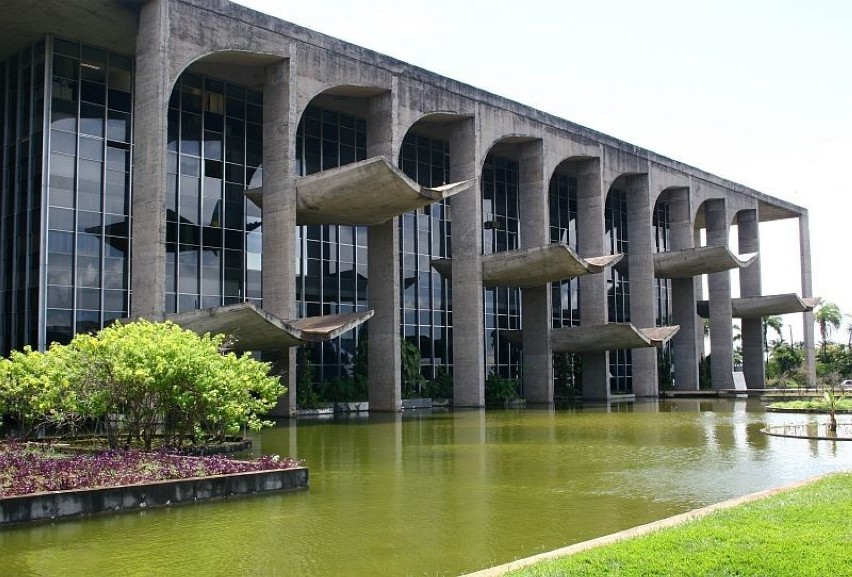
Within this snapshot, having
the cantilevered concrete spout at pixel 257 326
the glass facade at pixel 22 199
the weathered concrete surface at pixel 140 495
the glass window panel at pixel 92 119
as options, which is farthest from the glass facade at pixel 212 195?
the weathered concrete surface at pixel 140 495

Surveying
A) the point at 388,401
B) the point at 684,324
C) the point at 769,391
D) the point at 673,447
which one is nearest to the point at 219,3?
the point at 388,401

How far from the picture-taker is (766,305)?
5897 centimetres

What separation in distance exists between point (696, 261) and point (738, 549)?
4637 cm

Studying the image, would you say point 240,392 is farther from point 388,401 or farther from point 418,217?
point 418,217

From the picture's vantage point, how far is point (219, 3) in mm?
30766

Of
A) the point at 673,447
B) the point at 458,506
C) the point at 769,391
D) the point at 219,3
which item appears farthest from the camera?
the point at 769,391

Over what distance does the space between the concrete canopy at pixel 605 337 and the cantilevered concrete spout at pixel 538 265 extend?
3.77 metres

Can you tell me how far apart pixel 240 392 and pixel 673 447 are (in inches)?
386

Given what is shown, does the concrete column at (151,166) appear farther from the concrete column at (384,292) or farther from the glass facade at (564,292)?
the glass facade at (564,292)

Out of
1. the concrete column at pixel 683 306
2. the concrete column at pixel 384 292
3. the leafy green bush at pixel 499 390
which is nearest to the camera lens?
the concrete column at pixel 384 292

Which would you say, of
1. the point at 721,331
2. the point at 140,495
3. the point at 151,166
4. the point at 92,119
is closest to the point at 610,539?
the point at 140,495

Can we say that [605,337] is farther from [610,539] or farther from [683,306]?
[610,539]

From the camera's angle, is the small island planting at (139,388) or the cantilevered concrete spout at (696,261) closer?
the small island planting at (139,388)

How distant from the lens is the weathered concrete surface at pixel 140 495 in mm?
10875
